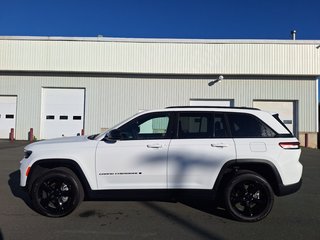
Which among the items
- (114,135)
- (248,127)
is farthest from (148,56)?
(114,135)

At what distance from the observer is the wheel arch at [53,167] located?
5.80 metres

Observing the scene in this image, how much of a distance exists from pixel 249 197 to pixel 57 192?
3.17 meters

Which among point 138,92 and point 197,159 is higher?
point 138,92

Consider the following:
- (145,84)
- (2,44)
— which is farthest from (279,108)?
(2,44)

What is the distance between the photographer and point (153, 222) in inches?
221

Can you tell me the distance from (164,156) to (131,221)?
1166 mm

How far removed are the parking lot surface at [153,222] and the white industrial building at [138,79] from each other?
16.5m

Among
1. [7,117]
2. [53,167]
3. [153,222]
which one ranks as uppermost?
[7,117]

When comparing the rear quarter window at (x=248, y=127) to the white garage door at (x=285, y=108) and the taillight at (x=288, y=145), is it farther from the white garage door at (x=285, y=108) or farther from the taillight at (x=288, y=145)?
the white garage door at (x=285, y=108)

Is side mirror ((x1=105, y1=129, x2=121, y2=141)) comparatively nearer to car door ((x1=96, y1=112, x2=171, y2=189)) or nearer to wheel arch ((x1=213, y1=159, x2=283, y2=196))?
car door ((x1=96, y1=112, x2=171, y2=189))

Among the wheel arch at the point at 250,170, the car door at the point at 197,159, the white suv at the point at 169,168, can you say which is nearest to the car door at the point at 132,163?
the white suv at the point at 169,168

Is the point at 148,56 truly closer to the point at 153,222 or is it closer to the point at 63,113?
the point at 63,113

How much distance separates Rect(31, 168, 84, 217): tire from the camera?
578cm

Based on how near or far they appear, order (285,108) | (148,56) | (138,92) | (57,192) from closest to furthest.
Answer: (57,192)
(148,56)
(285,108)
(138,92)
